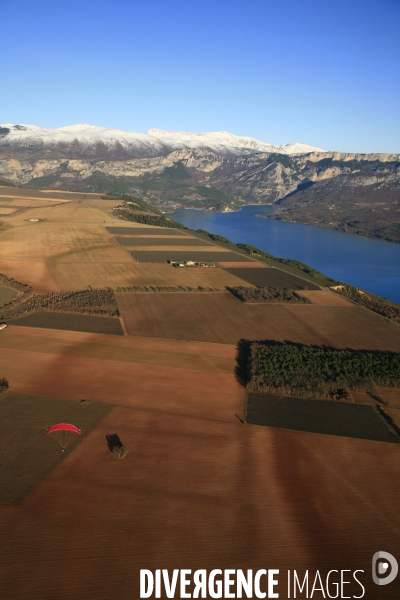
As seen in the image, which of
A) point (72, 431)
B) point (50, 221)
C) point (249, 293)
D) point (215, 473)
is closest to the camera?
point (215, 473)

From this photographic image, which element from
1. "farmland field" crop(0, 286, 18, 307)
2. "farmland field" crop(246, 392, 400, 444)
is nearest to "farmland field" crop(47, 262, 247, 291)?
"farmland field" crop(0, 286, 18, 307)

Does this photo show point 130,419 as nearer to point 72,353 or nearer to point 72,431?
point 72,431

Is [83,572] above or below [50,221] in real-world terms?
below

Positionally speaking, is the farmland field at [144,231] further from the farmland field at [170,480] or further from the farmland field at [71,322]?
the farmland field at [170,480]

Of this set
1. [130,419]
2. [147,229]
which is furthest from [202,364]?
[147,229]

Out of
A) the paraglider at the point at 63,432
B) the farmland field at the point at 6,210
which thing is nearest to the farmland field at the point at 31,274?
the paraglider at the point at 63,432

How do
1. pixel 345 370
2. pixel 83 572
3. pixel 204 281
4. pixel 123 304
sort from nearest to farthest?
pixel 83 572 → pixel 345 370 → pixel 123 304 → pixel 204 281
